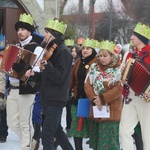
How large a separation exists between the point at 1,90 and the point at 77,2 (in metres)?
36.4

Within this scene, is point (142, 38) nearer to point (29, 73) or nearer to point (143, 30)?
point (143, 30)

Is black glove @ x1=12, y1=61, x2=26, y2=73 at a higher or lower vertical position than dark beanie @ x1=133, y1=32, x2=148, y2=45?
lower

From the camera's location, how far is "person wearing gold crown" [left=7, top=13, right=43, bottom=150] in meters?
5.99

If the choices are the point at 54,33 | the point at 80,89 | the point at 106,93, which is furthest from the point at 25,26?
the point at 106,93

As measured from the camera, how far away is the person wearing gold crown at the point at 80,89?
6344 millimetres

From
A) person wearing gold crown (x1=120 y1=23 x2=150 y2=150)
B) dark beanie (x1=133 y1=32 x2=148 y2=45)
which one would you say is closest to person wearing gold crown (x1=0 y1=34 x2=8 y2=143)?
person wearing gold crown (x1=120 y1=23 x2=150 y2=150)

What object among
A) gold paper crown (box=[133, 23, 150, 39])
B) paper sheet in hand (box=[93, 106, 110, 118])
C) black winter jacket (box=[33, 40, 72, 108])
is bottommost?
paper sheet in hand (box=[93, 106, 110, 118])

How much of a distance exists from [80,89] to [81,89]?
0.01m

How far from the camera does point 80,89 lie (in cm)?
646

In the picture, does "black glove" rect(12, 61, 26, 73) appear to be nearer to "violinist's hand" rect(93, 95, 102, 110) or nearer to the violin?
the violin

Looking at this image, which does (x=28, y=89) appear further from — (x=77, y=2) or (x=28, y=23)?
(x=77, y=2)

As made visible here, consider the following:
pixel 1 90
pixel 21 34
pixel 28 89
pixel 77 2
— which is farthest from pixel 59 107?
pixel 77 2

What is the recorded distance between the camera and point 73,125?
6395 millimetres

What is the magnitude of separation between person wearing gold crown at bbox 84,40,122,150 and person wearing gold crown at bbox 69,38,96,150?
0.27 metres
